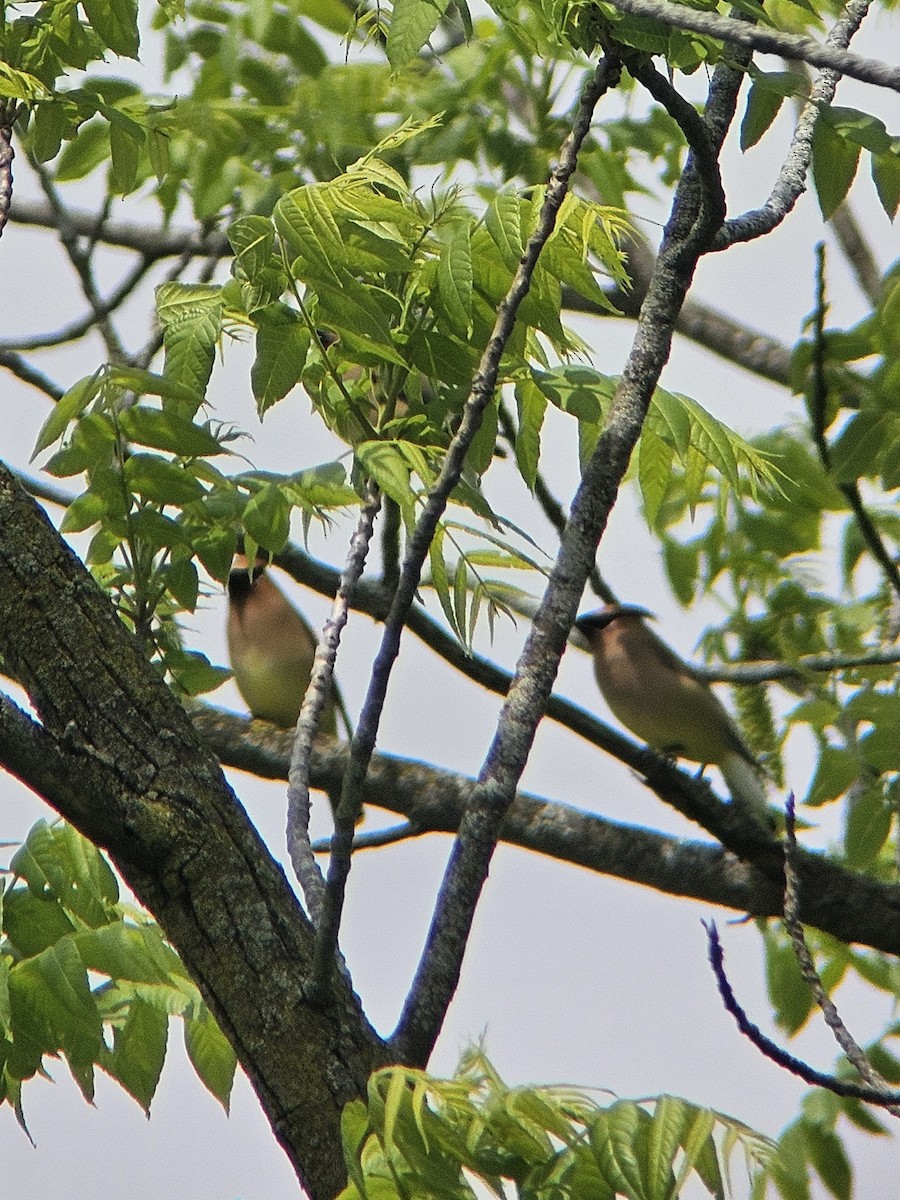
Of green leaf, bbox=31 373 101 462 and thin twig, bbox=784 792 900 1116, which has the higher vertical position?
green leaf, bbox=31 373 101 462

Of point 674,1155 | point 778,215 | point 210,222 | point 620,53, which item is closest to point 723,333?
point 210,222

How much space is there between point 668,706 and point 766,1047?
12.8ft

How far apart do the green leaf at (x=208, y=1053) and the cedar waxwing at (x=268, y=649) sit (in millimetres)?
2649

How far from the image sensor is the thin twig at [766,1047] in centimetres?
213

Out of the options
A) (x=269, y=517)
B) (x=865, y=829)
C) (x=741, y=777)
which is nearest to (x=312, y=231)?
(x=269, y=517)

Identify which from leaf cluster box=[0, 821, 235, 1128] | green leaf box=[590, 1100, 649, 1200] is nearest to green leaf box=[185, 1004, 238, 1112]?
leaf cluster box=[0, 821, 235, 1128]

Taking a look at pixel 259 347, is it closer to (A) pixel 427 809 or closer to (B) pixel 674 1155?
(B) pixel 674 1155

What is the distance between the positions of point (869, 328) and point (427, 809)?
5.53 feet

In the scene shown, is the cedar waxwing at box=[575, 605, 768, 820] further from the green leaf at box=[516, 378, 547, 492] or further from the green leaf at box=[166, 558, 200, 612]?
the green leaf at box=[516, 378, 547, 492]

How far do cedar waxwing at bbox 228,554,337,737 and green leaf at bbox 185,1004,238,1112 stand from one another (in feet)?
8.69

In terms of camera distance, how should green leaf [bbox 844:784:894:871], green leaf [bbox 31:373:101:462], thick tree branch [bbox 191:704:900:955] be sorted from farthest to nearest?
green leaf [bbox 844:784:894:871] < thick tree branch [bbox 191:704:900:955] < green leaf [bbox 31:373:101:462]

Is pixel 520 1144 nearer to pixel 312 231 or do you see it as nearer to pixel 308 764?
pixel 308 764

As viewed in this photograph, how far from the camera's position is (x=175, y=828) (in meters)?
2.12

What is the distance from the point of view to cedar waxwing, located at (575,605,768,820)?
19.8 feet
